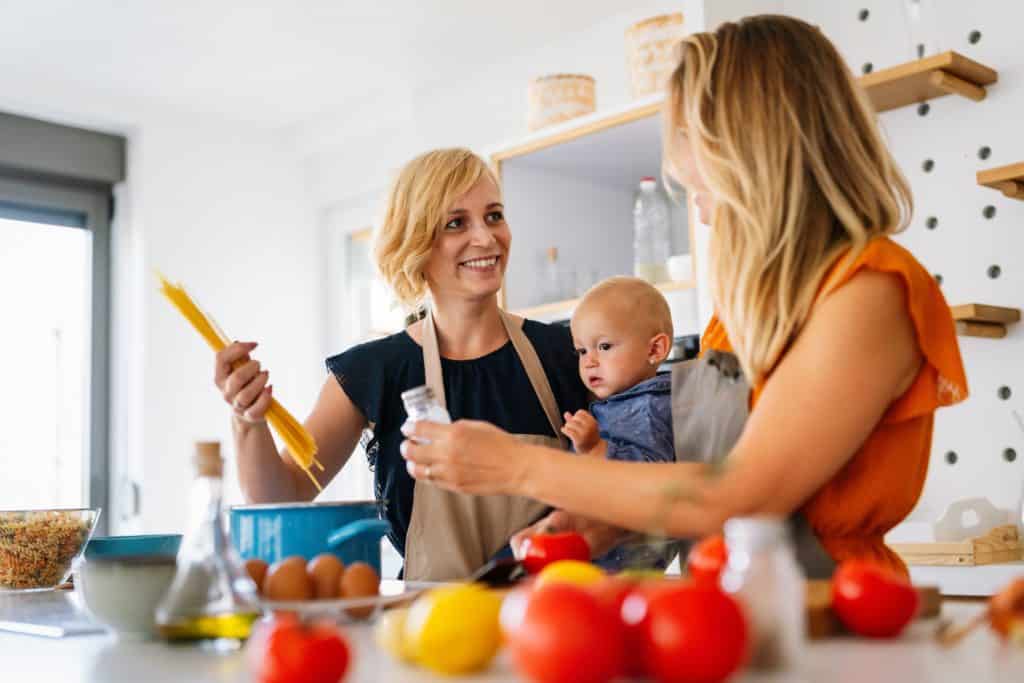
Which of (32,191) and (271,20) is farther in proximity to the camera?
(32,191)

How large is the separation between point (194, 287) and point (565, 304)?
6.71ft

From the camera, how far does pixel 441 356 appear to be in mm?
2191

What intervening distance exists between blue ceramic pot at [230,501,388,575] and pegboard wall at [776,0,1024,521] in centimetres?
190

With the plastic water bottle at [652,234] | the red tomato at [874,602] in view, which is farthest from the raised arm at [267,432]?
the plastic water bottle at [652,234]

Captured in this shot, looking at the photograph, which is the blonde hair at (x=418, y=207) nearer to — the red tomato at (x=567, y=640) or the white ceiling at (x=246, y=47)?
the red tomato at (x=567, y=640)

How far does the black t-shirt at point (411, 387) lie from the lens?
2105 millimetres

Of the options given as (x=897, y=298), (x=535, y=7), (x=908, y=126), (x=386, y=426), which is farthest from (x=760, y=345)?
(x=535, y=7)

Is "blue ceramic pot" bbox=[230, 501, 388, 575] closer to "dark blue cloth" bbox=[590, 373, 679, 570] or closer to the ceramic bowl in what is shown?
the ceramic bowl

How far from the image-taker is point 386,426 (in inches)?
84.0

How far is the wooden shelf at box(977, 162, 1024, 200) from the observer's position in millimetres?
2412

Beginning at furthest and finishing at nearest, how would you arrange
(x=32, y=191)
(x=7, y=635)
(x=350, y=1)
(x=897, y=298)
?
(x=32, y=191)
(x=350, y=1)
(x=7, y=635)
(x=897, y=298)

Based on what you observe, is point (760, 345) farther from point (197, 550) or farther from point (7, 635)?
point (7, 635)

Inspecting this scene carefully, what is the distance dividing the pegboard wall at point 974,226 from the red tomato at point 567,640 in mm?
2195

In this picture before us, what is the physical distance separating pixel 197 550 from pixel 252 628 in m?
0.11
